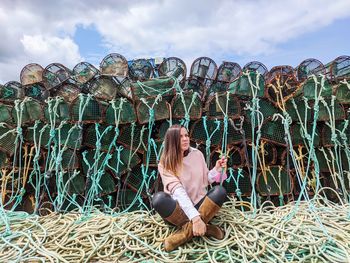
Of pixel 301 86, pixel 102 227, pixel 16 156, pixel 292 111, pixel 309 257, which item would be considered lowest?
pixel 309 257

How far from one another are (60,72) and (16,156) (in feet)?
4.10

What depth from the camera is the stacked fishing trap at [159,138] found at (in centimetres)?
368

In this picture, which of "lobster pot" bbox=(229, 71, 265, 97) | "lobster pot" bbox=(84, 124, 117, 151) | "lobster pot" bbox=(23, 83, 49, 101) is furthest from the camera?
"lobster pot" bbox=(23, 83, 49, 101)

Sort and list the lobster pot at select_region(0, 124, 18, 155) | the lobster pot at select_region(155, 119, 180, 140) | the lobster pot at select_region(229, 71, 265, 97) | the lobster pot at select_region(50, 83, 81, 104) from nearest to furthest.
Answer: the lobster pot at select_region(229, 71, 265, 97) → the lobster pot at select_region(155, 119, 180, 140) → the lobster pot at select_region(0, 124, 18, 155) → the lobster pot at select_region(50, 83, 81, 104)

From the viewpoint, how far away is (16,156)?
13.4 feet

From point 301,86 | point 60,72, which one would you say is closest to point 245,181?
point 301,86

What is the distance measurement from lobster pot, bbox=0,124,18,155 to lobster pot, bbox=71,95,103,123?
867mm

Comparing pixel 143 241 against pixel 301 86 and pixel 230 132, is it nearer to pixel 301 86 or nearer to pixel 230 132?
pixel 230 132

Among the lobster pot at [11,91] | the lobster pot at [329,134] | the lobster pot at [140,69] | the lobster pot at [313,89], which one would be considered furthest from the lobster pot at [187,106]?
the lobster pot at [11,91]

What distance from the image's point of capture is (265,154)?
3.80m

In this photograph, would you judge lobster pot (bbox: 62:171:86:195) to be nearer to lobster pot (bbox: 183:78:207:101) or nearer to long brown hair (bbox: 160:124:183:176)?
long brown hair (bbox: 160:124:183:176)

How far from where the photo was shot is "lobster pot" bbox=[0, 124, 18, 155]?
4055 millimetres

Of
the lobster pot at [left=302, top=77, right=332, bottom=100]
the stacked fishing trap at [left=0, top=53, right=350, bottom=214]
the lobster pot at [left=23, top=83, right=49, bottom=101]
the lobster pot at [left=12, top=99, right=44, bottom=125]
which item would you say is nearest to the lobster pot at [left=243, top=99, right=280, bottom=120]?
the stacked fishing trap at [left=0, top=53, right=350, bottom=214]

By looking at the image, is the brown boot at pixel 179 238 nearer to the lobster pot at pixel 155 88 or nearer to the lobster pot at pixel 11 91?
the lobster pot at pixel 155 88
